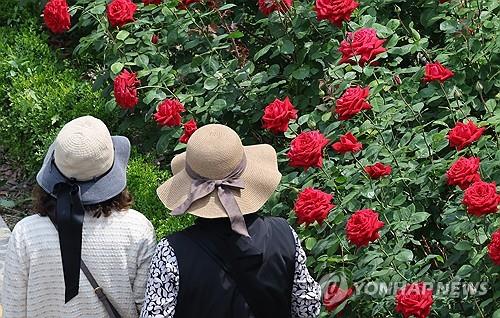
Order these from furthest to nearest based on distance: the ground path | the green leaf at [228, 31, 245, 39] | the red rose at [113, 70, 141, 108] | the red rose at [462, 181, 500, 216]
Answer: the ground path → the green leaf at [228, 31, 245, 39] → the red rose at [113, 70, 141, 108] → the red rose at [462, 181, 500, 216]

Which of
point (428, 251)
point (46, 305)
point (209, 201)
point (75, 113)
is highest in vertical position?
point (209, 201)

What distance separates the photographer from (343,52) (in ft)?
14.6

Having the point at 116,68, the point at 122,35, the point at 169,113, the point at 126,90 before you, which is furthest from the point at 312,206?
the point at 122,35

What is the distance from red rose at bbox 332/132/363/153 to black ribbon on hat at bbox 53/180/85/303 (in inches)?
44.6

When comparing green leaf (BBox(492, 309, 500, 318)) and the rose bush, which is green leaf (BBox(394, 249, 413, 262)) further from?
green leaf (BBox(492, 309, 500, 318))

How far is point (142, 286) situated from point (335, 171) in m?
1.12

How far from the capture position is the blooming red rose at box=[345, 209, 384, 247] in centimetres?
381

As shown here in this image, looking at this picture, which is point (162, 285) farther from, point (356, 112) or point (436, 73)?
point (436, 73)

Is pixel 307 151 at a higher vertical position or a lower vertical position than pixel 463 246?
higher

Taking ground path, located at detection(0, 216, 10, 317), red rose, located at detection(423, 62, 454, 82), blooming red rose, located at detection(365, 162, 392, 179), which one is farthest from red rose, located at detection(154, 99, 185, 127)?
ground path, located at detection(0, 216, 10, 317)

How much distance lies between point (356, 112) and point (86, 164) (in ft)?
3.90

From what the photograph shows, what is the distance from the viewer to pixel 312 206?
3.91 meters

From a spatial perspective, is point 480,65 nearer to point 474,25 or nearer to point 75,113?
point 474,25

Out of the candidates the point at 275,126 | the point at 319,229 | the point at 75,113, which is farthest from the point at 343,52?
the point at 75,113
